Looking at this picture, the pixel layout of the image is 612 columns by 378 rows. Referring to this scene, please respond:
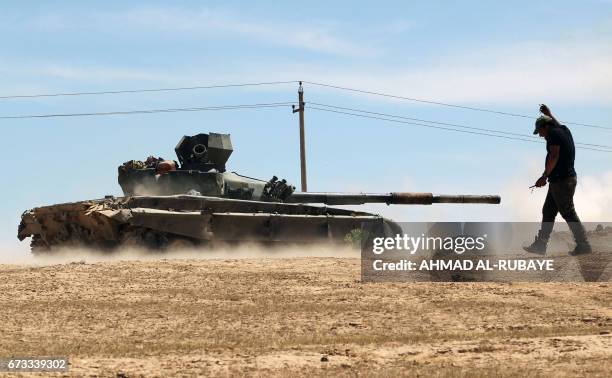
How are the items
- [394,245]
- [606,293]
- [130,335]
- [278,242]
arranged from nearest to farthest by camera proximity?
1. [130,335]
2. [606,293]
3. [394,245]
4. [278,242]

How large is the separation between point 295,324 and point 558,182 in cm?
544

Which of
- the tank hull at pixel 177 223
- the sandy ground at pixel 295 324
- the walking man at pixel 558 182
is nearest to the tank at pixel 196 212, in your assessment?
the tank hull at pixel 177 223

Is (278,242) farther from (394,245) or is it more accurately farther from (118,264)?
(118,264)

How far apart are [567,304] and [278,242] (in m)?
11.8

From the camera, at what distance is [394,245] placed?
19000 millimetres

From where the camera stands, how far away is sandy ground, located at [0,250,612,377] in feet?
23.9

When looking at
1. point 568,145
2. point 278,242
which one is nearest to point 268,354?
point 568,145

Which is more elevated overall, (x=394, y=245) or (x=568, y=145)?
(x=568, y=145)

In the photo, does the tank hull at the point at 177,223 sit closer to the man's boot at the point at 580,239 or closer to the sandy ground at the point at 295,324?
the sandy ground at the point at 295,324

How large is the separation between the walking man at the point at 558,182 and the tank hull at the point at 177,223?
902 centimetres

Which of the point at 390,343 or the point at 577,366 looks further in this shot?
the point at 390,343

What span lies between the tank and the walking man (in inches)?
357

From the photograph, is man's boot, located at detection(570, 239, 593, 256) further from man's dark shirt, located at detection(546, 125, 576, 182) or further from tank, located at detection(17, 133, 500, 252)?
tank, located at detection(17, 133, 500, 252)

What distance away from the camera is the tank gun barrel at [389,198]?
82.2ft
